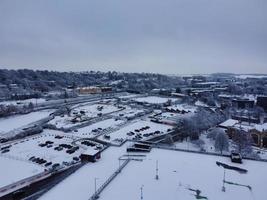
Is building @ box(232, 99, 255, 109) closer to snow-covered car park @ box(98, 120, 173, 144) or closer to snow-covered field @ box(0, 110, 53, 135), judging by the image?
snow-covered car park @ box(98, 120, 173, 144)


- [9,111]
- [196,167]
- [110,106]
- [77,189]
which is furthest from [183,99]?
[77,189]

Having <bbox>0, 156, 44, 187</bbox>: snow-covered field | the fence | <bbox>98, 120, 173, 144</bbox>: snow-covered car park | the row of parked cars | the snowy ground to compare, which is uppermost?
the fence

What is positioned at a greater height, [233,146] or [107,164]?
[107,164]

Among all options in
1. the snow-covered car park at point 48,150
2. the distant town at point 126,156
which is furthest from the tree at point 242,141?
the snow-covered car park at point 48,150

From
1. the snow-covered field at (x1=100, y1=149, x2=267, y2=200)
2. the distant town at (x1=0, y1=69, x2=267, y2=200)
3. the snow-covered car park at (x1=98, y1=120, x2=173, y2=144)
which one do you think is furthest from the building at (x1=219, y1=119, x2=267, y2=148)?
the snow-covered field at (x1=100, y1=149, x2=267, y2=200)

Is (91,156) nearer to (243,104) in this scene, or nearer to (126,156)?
(126,156)

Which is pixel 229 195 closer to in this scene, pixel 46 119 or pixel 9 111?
pixel 46 119
